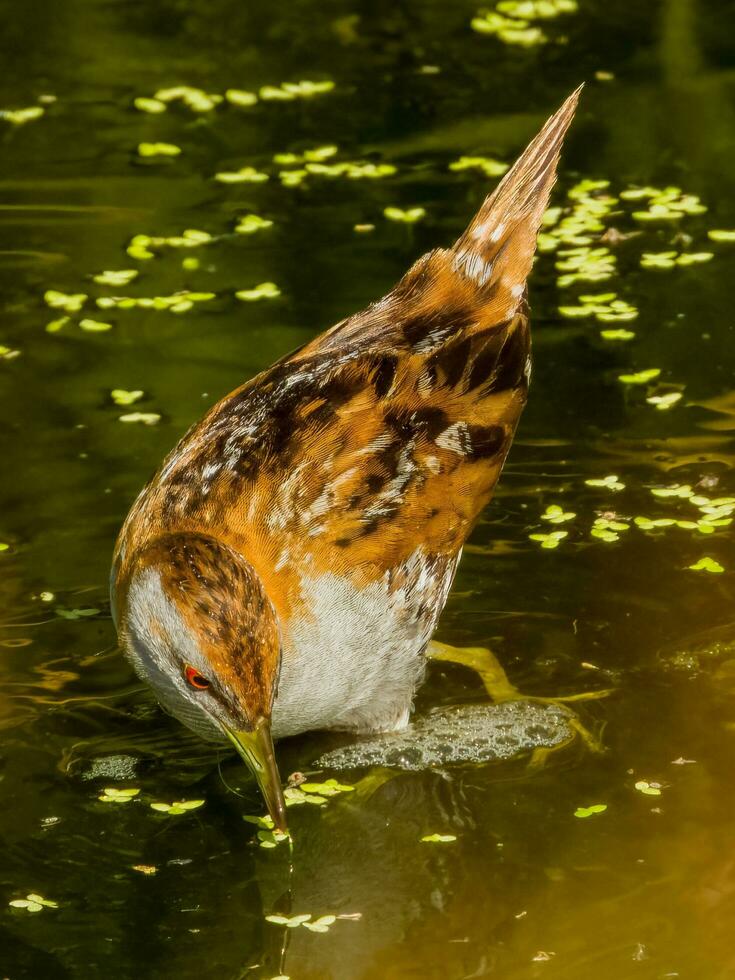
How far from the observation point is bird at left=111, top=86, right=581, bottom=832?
4703 millimetres

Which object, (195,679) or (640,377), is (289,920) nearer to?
(195,679)

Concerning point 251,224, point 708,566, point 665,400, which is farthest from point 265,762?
point 251,224

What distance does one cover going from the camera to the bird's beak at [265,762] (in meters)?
4.73

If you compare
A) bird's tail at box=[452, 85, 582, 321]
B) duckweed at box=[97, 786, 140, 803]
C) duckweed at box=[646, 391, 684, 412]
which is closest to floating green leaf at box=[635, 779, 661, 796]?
duckweed at box=[97, 786, 140, 803]

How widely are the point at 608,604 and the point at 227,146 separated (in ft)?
15.5

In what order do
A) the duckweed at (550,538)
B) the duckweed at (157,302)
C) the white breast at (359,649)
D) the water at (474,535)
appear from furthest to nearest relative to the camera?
1. the duckweed at (157,302)
2. the duckweed at (550,538)
3. the white breast at (359,649)
4. the water at (474,535)

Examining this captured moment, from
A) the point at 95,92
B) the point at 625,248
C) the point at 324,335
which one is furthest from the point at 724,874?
the point at 95,92

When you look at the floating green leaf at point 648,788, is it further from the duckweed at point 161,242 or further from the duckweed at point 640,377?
the duckweed at point 161,242

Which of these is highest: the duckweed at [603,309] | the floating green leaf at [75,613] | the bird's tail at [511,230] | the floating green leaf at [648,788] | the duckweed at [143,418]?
the bird's tail at [511,230]

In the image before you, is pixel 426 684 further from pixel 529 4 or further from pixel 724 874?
pixel 529 4

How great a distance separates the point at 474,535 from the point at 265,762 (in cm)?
218

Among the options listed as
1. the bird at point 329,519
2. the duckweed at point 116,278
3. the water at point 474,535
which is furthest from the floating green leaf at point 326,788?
the duckweed at point 116,278

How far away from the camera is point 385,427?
5.40m

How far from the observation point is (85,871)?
4.98m
